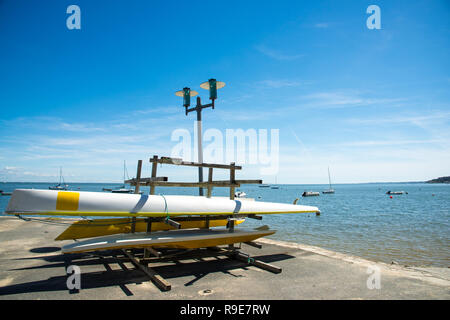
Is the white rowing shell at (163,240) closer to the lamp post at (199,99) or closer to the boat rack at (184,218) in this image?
the boat rack at (184,218)

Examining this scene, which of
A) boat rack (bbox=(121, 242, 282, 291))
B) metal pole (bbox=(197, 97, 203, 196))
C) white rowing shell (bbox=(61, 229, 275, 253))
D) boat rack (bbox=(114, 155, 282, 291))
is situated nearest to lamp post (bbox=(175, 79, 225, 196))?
metal pole (bbox=(197, 97, 203, 196))

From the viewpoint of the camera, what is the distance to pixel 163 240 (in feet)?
19.0

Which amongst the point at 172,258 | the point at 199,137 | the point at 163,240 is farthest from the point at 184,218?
the point at 199,137

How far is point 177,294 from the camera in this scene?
4605 mm

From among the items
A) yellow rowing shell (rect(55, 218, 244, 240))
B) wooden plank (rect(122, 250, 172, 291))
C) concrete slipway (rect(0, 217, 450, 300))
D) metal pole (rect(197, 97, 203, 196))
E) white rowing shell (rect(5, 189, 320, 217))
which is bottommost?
concrete slipway (rect(0, 217, 450, 300))

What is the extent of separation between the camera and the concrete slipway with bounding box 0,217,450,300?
4605mm

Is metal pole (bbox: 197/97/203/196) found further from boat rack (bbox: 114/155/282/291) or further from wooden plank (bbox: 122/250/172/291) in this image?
wooden plank (bbox: 122/250/172/291)

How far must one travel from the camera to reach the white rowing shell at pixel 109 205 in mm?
4770

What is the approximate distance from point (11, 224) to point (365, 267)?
49.1 ft

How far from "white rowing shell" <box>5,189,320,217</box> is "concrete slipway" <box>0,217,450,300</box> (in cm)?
137

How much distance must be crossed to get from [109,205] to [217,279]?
2795 millimetres

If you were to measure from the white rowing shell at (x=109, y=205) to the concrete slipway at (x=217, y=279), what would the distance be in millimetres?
1372
